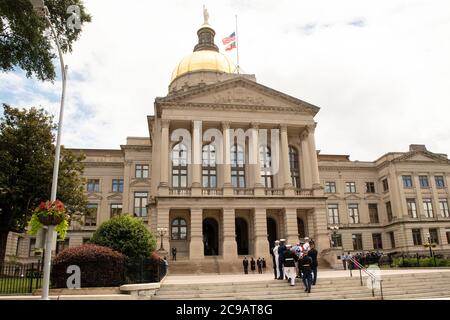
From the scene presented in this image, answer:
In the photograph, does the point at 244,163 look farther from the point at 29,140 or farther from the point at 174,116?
the point at 29,140

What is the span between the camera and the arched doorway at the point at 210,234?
42.8 m

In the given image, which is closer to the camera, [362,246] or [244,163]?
[244,163]

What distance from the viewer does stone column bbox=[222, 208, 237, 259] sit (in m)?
37.7

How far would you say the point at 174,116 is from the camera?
41.9 m

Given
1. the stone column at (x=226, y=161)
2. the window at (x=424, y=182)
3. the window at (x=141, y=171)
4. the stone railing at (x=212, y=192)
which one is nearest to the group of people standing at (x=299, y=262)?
the stone column at (x=226, y=161)

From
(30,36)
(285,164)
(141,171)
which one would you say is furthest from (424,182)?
(30,36)

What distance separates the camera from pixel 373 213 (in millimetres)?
58688

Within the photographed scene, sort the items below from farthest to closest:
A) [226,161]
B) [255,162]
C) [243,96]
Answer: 1. [243,96]
2. [255,162]
3. [226,161]

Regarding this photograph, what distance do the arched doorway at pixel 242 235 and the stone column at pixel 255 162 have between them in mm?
5173

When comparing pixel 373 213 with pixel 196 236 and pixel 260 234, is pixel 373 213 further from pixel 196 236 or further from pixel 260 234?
pixel 196 236

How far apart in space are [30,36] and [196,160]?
1019 inches
